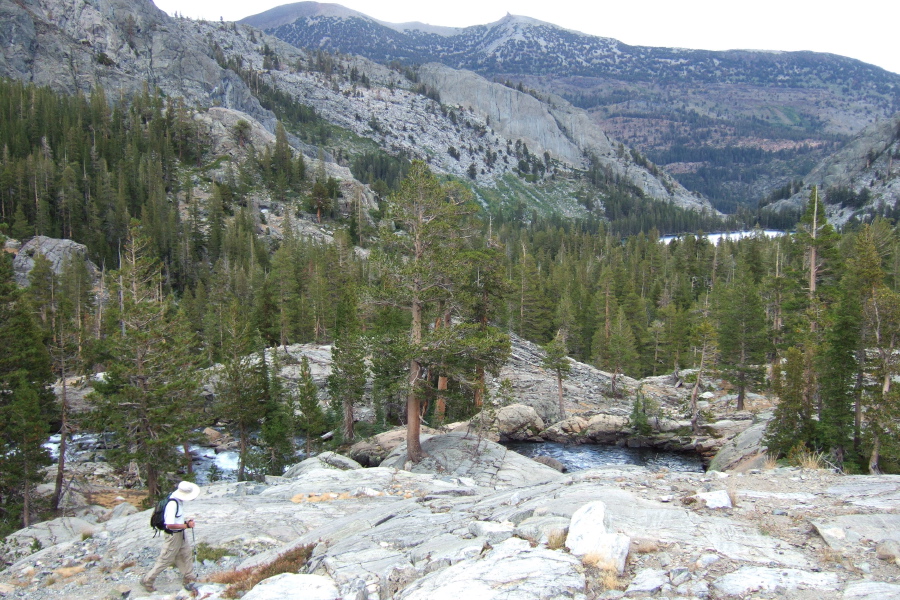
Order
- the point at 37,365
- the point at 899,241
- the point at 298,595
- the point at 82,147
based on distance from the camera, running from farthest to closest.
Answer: the point at 82,147, the point at 899,241, the point at 37,365, the point at 298,595

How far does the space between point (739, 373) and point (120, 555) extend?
4376 centimetres

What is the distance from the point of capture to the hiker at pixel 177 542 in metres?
10.0

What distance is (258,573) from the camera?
9.95 metres

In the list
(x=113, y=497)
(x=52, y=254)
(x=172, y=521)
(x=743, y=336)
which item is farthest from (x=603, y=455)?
(x=52, y=254)

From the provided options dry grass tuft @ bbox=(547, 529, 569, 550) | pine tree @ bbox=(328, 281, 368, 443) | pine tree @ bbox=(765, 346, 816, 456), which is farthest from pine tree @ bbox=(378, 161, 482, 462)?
pine tree @ bbox=(765, 346, 816, 456)

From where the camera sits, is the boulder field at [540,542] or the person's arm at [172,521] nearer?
the boulder field at [540,542]

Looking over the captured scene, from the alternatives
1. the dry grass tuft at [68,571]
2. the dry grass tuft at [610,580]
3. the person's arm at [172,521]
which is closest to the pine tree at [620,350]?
the dry grass tuft at [610,580]

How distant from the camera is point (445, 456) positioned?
890 inches

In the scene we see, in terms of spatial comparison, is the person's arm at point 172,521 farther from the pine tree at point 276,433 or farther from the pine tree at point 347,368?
the pine tree at point 347,368

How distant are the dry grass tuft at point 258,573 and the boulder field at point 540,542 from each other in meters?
0.22

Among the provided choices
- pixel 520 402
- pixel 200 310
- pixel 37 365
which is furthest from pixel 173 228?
pixel 520 402

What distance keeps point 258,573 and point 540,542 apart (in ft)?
18.0

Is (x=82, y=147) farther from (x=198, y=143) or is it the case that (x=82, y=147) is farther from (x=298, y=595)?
(x=298, y=595)

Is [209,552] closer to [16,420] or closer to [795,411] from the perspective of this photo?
[16,420]
